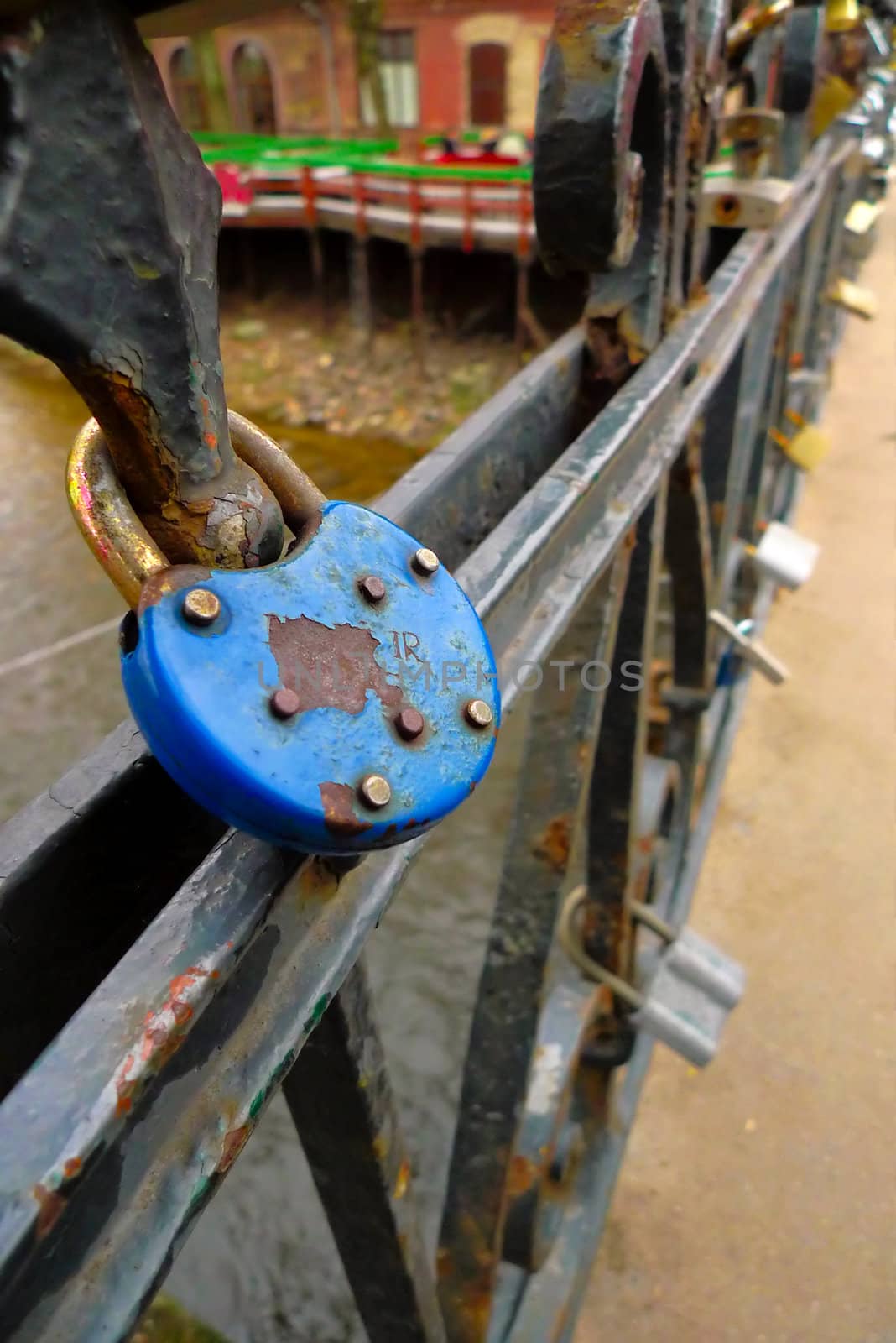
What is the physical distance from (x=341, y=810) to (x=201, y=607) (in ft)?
0.35

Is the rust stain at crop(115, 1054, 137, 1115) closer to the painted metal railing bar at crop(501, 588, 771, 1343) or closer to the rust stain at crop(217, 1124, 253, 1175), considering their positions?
the rust stain at crop(217, 1124, 253, 1175)

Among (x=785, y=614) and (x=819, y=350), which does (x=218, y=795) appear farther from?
(x=819, y=350)

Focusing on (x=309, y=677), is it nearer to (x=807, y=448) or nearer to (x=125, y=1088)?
(x=125, y=1088)

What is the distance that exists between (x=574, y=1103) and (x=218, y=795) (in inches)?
60.5

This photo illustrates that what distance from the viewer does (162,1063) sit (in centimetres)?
37

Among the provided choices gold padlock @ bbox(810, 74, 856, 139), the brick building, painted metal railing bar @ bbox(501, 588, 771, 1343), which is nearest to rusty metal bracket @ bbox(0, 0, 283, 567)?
painted metal railing bar @ bbox(501, 588, 771, 1343)

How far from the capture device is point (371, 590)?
469 millimetres

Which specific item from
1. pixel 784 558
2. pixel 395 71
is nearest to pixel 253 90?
pixel 395 71

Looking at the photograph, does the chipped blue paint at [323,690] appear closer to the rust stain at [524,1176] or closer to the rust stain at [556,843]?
the rust stain at [556,843]

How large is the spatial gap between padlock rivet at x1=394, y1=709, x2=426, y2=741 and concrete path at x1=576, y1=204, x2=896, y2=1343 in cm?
169

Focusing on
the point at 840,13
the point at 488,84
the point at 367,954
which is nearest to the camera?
the point at 367,954

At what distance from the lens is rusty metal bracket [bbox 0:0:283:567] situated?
312 mm

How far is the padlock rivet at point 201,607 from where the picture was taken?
0.39m

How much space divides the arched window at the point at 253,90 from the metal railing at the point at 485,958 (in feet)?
48.8
